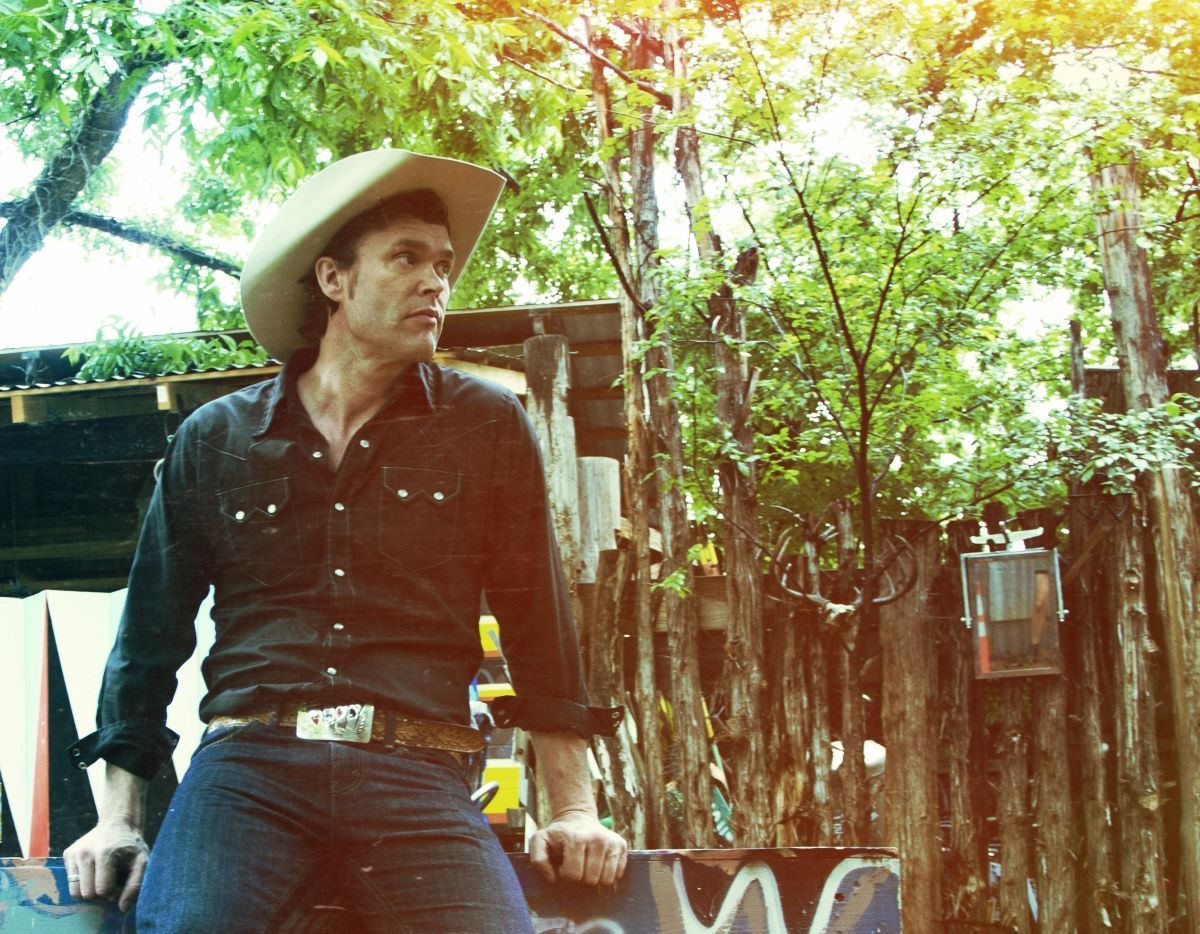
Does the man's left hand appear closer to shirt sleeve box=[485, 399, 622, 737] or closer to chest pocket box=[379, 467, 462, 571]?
shirt sleeve box=[485, 399, 622, 737]

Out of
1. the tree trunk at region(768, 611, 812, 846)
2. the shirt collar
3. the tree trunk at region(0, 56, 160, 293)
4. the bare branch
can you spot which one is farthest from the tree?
the tree trunk at region(768, 611, 812, 846)

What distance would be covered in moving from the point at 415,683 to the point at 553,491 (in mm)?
1796

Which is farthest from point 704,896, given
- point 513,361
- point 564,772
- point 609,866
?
point 513,361

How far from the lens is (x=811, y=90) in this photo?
10.9 feet

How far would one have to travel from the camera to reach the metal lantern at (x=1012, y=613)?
12.0 ft

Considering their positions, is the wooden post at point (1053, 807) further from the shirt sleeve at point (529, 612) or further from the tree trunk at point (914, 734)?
the shirt sleeve at point (529, 612)

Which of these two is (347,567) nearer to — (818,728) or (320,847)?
(320,847)

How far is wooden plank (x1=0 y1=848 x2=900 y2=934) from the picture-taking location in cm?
183

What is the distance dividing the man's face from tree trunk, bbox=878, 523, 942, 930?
80.0 inches

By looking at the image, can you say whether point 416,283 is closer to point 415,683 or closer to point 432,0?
point 415,683

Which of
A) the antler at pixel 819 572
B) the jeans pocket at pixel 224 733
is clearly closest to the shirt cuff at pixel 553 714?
the jeans pocket at pixel 224 733

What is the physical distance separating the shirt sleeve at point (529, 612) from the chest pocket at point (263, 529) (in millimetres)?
297

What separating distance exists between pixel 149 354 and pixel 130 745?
1.82 metres

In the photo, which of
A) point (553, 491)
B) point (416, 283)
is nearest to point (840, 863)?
point (416, 283)
